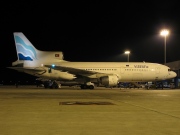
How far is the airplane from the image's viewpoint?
133ft

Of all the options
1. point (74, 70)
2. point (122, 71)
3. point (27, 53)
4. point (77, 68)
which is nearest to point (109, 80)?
point (122, 71)

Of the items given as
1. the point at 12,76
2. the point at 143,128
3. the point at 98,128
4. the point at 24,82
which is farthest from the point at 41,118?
the point at 12,76

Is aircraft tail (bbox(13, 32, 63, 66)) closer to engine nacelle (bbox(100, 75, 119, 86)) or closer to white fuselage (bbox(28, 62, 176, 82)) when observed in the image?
white fuselage (bbox(28, 62, 176, 82))

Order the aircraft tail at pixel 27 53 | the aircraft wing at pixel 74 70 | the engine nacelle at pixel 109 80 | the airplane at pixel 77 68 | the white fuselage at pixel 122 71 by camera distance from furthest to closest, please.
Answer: the aircraft tail at pixel 27 53, the white fuselage at pixel 122 71, the airplane at pixel 77 68, the aircraft wing at pixel 74 70, the engine nacelle at pixel 109 80

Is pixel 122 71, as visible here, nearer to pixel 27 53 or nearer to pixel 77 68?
pixel 77 68

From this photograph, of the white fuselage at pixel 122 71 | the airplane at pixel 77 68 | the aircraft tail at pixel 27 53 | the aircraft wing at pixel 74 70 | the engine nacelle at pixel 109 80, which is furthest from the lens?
the aircraft tail at pixel 27 53

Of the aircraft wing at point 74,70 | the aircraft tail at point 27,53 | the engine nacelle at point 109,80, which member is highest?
the aircraft tail at point 27,53

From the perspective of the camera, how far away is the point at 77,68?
136 feet

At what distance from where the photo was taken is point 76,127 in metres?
8.92

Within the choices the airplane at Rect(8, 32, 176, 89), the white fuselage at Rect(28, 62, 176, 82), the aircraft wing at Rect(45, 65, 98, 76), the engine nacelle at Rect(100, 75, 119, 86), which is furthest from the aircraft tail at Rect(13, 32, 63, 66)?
the engine nacelle at Rect(100, 75, 119, 86)

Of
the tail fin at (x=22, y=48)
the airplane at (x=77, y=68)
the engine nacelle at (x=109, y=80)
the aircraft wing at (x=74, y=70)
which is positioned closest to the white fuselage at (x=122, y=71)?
the airplane at (x=77, y=68)

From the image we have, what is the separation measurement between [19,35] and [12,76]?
52007mm

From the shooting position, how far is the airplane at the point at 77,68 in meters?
40.6

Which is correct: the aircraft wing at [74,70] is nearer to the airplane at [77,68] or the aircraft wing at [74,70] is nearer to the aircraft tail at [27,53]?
the airplane at [77,68]
